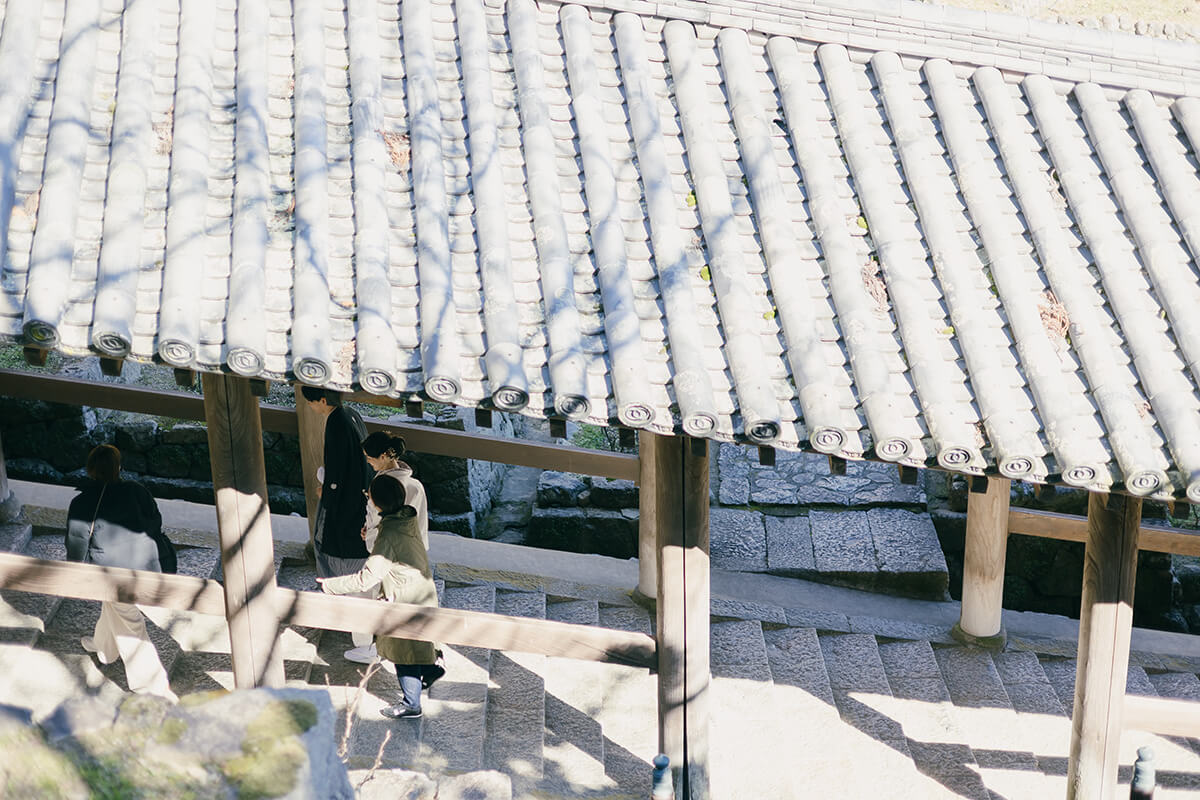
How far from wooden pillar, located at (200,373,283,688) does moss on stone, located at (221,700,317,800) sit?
2.39 m

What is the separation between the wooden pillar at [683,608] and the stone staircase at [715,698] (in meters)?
0.37

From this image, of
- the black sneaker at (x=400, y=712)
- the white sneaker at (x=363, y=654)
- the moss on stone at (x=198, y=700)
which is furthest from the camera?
the white sneaker at (x=363, y=654)

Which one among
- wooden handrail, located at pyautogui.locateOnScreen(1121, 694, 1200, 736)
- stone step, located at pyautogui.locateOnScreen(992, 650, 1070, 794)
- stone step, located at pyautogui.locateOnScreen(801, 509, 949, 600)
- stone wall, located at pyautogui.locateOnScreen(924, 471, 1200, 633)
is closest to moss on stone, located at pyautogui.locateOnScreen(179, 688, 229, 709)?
wooden handrail, located at pyautogui.locateOnScreen(1121, 694, 1200, 736)

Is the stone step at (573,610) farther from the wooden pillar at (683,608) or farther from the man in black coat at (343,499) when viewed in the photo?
the wooden pillar at (683,608)

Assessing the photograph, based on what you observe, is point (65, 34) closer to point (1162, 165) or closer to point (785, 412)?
point (785, 412)

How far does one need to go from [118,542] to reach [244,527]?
3.02 ft

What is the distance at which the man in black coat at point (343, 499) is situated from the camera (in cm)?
596

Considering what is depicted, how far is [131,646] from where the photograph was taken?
567cm

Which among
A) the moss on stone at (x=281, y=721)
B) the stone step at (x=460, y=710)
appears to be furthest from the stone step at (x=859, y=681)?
the moss on stone at (x=281, y=721)

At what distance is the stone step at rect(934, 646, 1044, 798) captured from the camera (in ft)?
19.7

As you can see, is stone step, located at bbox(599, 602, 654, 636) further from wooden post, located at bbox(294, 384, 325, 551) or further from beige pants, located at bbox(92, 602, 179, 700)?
beige pants, located at bbox(92, 602, 179, 700)

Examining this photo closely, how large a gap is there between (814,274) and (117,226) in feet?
8.79

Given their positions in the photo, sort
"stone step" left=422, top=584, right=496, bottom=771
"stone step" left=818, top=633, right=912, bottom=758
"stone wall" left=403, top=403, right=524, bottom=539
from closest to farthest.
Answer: "stone step" left=422, top=584, right=496, bottom=771, "stone step" left=818, top=633, right=912, bottom=758, "stone wall" left=403, top=403, right=524, bottom=539

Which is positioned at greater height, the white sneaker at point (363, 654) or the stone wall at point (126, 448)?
the stone wall at point (126, 448)
